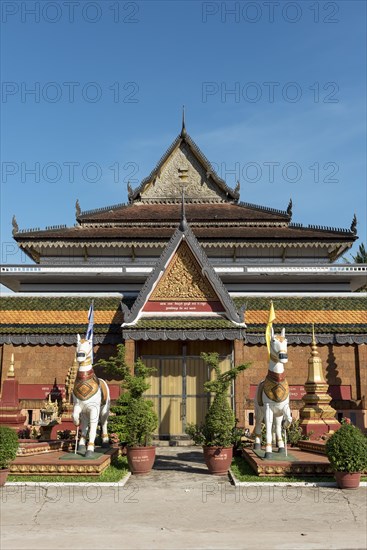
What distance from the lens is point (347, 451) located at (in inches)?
414

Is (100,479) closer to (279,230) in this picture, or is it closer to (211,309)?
(211,309)

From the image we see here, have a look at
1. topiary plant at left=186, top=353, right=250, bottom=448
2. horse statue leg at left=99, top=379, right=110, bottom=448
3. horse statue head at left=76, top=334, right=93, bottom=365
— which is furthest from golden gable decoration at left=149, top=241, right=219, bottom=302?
topiary plant at left=186, top=353, right=250, bottom=448

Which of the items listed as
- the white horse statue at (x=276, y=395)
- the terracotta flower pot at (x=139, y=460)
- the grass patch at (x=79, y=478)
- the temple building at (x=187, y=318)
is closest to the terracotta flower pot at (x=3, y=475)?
the grass patch at (x=79, y=478)

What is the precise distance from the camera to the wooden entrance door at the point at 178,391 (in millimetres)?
18797

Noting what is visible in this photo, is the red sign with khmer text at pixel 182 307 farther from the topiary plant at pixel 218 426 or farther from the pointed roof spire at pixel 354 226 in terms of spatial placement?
the pointed roof spire at pixel 354 226

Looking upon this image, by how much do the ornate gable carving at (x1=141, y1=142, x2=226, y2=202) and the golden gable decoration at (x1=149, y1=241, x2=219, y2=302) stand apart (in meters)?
15.1

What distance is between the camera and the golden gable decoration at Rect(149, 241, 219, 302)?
1944 cm

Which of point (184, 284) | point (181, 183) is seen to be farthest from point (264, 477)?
point (181, 183)

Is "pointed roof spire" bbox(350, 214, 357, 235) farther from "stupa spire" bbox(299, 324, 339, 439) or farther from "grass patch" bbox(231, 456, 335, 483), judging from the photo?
"grass patch" bbox(231, 456, 335, 483)

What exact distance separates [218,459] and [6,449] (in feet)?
16.2

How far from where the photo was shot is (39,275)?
86.6 feet

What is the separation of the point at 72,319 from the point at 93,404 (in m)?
8.03

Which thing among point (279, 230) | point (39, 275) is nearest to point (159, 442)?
point (39, 275)

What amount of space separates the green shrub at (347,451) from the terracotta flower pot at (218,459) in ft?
9.25
